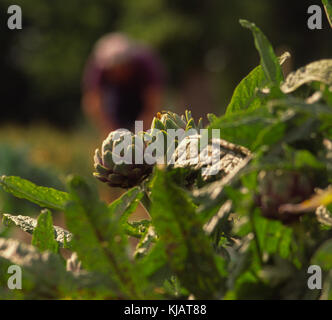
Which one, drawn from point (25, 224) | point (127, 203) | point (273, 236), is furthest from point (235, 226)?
point (25, 224)

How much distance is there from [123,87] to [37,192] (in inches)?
274

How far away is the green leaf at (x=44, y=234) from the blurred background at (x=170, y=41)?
264 inches

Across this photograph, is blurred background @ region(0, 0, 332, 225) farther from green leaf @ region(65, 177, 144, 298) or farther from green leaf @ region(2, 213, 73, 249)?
green leaf @ region(65, 177, 144, 298)

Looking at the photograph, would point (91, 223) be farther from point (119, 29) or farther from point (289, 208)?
point (119, 29)

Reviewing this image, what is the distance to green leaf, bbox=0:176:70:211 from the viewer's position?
1.62 feet

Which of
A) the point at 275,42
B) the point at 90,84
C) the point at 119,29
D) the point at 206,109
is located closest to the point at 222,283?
the point at 90,84

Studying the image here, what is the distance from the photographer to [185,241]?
0.35 m

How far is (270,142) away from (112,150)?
22cm

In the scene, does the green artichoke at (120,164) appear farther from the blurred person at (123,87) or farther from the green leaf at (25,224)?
the blurred person at (123,87)

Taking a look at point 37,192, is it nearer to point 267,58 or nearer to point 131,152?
point 131,152

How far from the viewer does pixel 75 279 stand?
13.1 inches

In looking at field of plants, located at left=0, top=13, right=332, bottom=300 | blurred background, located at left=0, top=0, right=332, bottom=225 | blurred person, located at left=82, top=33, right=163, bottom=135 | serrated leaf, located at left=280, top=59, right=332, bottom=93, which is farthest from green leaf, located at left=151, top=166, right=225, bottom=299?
blurred background, located at left=0, top=0, right=332, bottom=225

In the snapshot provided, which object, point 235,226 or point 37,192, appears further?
point 37,192

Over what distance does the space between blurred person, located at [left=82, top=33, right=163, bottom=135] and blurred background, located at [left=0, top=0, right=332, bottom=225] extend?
0.53m
